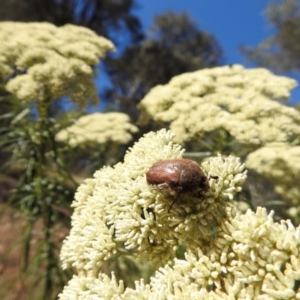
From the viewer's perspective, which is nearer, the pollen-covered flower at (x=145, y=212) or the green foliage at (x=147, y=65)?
the pollen-covered flower at (x=145, y=212)

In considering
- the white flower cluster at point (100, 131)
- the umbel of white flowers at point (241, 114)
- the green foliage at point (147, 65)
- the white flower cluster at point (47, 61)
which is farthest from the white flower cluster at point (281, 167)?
the green foliage at point (147, 65)

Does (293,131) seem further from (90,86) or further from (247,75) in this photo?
(90,86)

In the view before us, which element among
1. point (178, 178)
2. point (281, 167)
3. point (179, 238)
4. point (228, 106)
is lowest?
point (179, 238)

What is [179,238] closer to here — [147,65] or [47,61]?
[47,61]

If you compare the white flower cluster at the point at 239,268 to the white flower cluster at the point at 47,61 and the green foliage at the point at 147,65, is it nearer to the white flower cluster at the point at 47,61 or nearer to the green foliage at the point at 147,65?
the white flower cluster at the point at 47,61

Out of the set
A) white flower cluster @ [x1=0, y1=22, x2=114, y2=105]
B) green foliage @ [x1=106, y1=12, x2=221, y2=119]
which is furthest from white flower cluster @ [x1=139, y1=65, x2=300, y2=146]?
green foliage @ [x1=106, y1=12, x2=221, y2=119]

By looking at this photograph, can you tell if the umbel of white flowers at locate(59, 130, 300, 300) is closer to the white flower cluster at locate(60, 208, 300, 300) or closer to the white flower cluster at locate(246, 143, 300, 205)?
the white flower cluster at locate(60, 208, 300, 300)

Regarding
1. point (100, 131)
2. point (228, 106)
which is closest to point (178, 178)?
point (228, 106)

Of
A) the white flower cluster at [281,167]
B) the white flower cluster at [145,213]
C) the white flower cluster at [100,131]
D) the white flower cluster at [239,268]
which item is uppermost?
the white flower cluster at [100,131]
